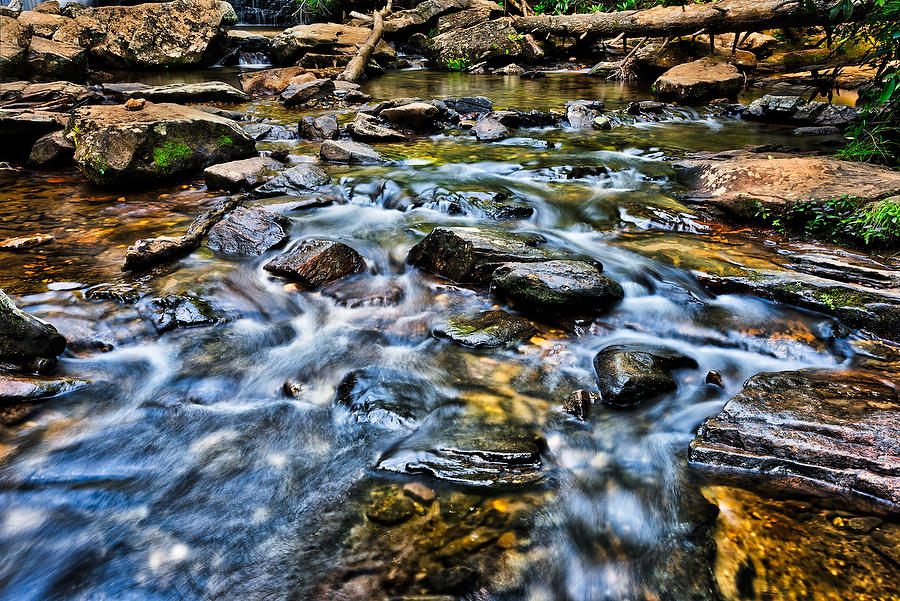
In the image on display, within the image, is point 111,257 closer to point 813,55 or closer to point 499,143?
point 499,143

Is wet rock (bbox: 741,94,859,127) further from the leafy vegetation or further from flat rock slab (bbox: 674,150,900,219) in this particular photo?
the leafy vegetation

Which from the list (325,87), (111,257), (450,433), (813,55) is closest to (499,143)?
(325,87)

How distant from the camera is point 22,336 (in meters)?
3.04

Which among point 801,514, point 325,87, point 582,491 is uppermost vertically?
point 325,87

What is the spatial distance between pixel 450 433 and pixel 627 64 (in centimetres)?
1513

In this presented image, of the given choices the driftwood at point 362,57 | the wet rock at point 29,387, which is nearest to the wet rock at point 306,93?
the driftwood at point 362,57

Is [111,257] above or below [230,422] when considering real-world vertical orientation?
above

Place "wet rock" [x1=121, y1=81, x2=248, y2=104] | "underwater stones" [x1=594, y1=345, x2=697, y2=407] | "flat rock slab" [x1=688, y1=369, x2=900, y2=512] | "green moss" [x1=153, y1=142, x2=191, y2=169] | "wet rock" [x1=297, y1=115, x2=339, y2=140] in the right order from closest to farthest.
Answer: "flat rock slab" [x1=688, y1=369, x2=900, y2=512], "underwater stones" [x1=594, y1=345, x2=697, y2=407], "green moss" [x1=153, y1=142, x2=191, y2=169], "wet rock" [x1=297, y1=115, x2=339, y2=140], "wet rock" [x1=121, y1=81, x2=248, y2=104]

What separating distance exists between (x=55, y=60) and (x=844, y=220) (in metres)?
15.2

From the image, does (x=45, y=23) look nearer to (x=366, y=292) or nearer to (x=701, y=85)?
(x=366, y=292)

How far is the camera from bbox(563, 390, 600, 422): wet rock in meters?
3.05

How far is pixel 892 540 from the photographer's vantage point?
2.07 m

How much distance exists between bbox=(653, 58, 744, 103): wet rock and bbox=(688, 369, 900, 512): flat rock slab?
10.4m

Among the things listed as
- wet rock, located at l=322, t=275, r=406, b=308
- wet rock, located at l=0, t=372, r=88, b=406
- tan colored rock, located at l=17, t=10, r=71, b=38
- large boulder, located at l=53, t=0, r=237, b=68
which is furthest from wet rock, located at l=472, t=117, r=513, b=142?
tan colored rock, located at l=17, t=10, r=71, b=38
